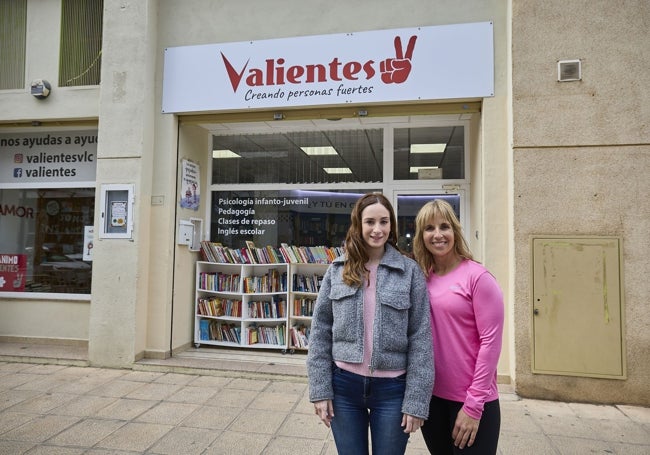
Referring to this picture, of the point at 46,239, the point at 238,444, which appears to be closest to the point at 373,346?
the point at 238,444

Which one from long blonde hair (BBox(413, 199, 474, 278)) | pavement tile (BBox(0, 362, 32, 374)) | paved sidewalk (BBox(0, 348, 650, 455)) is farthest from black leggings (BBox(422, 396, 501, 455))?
pavement tile (BBox(0, 362, 32, 374))

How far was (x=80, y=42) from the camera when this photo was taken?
20.8 feet

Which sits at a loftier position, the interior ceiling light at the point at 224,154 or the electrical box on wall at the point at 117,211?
the interior ceiling light at the point at 224,154

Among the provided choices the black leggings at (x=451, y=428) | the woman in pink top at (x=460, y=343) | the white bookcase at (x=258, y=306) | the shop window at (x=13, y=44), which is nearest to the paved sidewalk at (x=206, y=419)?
the white bookcase at (x=258, y=306)

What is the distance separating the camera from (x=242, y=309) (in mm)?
6125

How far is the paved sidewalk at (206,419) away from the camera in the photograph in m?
3.45

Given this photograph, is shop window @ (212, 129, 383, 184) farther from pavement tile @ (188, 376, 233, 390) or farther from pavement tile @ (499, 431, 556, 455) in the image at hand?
pavement tile @ (499, 431, 556, 455)

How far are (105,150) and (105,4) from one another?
75.7 inches

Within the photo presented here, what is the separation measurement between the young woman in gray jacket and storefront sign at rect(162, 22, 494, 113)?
11.5 ft

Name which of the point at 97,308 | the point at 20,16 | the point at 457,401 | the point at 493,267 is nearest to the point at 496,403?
the point at 457,401

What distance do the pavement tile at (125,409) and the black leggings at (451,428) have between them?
3034 mm

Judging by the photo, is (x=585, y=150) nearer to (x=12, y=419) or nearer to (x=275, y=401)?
(x=275, y=401)

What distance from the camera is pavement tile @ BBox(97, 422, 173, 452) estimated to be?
343 centimetres

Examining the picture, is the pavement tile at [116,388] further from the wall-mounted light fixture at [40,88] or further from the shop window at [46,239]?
the wall-mounted light fixture at [40,88]
